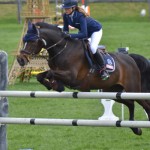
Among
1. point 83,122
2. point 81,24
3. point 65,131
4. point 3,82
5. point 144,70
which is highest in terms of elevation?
point 81,24

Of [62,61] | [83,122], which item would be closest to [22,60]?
[62,61]

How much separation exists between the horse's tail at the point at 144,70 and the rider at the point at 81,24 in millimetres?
851

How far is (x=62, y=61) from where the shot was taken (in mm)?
A: 8312

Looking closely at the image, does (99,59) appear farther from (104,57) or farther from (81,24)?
(81,24)

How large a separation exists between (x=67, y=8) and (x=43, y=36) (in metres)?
0.49

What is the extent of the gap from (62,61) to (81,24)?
21.3 inches

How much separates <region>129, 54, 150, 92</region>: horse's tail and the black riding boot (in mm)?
886

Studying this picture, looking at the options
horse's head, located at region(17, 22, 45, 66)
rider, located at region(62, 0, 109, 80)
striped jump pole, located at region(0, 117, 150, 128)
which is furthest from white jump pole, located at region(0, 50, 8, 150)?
rider, located at region(62, 0, 109, 80)

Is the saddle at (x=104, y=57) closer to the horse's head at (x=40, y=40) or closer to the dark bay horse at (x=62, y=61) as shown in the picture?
the dark bay horse at (x=62, y=61)

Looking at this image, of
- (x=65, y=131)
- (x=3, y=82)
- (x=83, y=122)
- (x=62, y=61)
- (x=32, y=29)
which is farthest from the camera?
(x=65, y=131)

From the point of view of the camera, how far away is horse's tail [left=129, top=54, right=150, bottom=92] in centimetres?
952

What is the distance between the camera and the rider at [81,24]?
27.7 feet

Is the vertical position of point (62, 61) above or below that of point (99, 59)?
above

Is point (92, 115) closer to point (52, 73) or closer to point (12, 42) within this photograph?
point (52, 73)
